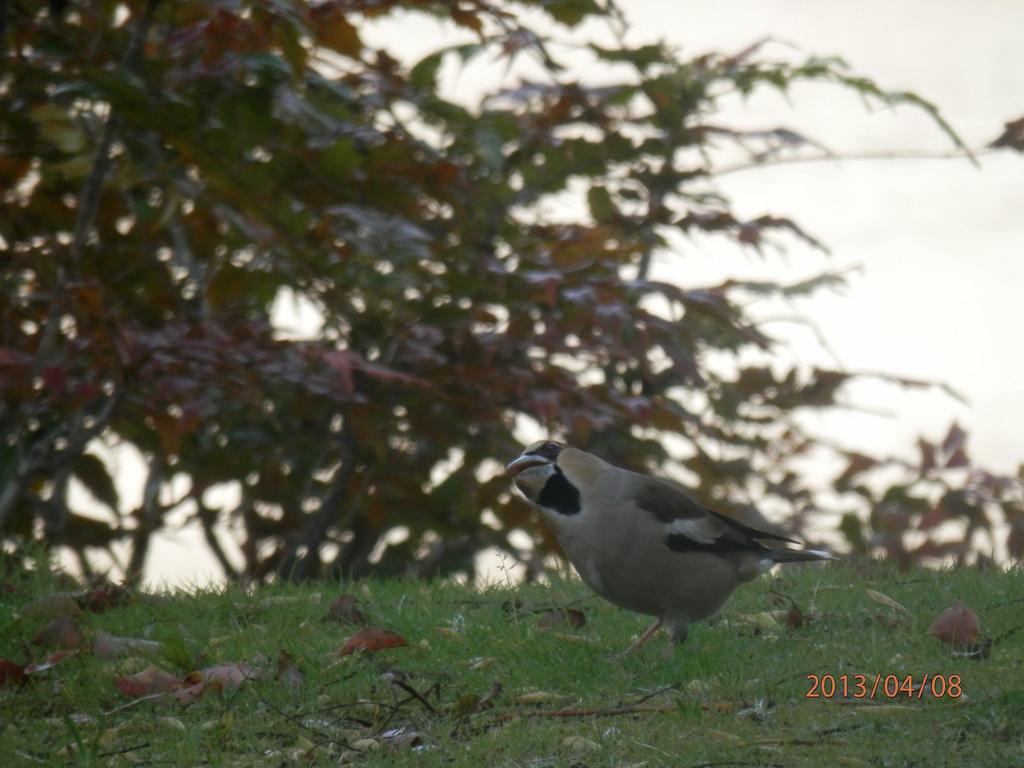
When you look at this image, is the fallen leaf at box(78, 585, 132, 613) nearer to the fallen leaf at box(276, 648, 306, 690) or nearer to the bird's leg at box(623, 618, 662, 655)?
the fallen leaf at box(276, 648, 306, 690)

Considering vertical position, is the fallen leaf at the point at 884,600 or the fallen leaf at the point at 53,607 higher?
the fallen leaf at the point at 53,607

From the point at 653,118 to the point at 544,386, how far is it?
1.71 metres

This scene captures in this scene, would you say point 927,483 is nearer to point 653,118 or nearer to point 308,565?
point 653,118

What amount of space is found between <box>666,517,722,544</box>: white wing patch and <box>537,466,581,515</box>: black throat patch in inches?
13.2

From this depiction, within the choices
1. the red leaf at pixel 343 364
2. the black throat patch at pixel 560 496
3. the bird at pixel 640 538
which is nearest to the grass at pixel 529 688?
the bird at pixel 640 538

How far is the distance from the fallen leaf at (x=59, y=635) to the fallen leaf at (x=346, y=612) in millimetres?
939

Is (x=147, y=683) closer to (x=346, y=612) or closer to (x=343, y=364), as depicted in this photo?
(x=346, y=612)

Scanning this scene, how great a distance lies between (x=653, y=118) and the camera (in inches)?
307

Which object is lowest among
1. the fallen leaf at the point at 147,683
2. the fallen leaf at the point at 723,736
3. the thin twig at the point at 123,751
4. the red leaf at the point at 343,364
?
the fallen leaf at the point at 723,736

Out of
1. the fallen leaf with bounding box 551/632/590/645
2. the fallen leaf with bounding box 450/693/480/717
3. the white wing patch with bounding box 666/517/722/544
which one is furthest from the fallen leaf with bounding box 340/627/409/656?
the white wing patch with bounding box 666/517/722/544

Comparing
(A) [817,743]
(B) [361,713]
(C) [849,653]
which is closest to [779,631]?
(C) [849,653]

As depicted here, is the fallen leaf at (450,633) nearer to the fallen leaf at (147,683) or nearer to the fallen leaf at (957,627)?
the fallen leaf at (147,683)

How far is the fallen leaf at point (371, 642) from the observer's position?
17.6 ft

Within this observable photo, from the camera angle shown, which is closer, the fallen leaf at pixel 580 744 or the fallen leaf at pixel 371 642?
the fallen leaf at pixel 580 744
